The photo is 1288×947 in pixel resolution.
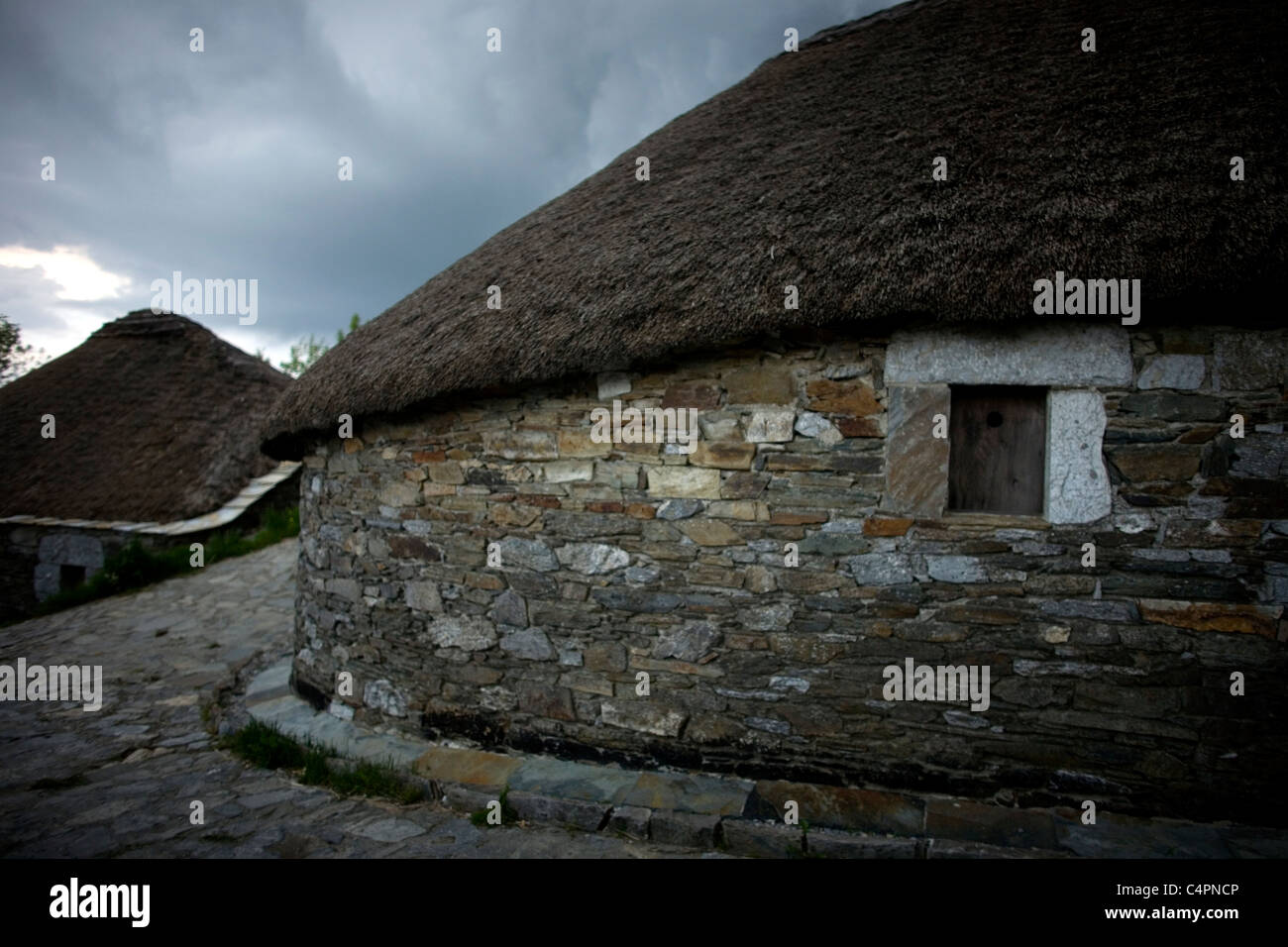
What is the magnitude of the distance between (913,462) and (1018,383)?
1.80ft

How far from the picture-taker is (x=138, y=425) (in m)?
11.0

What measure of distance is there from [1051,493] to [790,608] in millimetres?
1237

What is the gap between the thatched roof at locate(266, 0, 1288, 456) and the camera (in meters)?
2.71

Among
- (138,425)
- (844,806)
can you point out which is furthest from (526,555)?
(138,425)

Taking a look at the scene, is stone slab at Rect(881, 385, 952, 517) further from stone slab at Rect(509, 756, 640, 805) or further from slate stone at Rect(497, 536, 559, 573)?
stone slab at Rect(509, 756, 640, 805)

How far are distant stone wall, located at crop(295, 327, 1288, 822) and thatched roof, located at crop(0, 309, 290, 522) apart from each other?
7.64 metres

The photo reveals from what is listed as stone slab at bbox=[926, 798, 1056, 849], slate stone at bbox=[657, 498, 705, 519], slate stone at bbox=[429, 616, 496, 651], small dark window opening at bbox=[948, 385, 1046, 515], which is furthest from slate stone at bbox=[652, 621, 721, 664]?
small dark window opening at bbox=[948, 385, 1046, 515]

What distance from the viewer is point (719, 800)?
2.93 m

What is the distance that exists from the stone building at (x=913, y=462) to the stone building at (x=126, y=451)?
826cm

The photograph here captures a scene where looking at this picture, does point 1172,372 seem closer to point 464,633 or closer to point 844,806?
point 844,806

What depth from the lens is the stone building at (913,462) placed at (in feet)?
8.73

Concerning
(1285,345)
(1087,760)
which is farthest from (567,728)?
(1285,345)

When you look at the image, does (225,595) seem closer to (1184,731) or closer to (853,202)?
(853,202)
